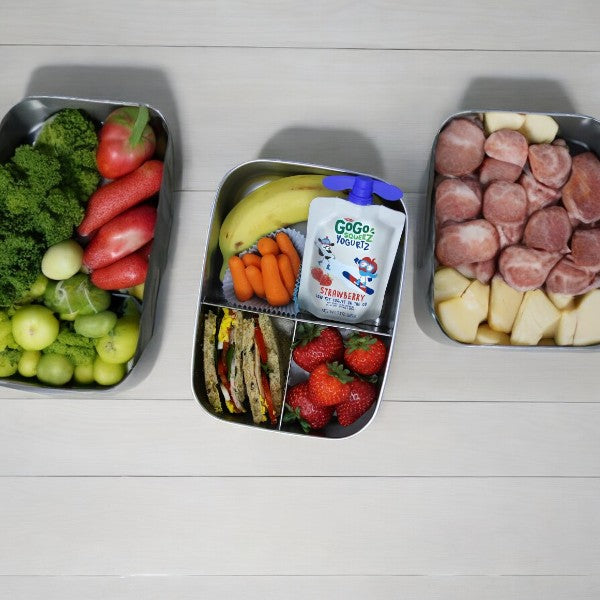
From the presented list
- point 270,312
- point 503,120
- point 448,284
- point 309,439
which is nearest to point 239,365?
point 270,312

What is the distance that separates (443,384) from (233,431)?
0.36 metres

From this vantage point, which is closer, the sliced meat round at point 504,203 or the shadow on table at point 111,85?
the sliced meat round at point 504,203

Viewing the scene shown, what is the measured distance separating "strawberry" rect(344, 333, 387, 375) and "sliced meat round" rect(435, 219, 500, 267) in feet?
0.53

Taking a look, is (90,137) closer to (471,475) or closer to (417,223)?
(417,223)

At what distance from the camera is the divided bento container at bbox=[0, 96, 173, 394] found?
927 mm

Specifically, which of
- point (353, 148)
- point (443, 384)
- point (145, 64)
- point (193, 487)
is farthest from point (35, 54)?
point (443, 384)

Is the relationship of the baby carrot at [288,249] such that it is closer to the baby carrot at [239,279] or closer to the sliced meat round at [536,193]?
the baby carrot at [239,279]

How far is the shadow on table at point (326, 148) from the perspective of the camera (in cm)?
106

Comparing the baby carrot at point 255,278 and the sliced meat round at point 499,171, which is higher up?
the sliced meat round at point 499,171

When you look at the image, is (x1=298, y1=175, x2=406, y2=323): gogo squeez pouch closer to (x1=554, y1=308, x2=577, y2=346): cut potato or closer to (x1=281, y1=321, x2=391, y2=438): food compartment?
(x1=281, y1=321, x2=391, y2=438): food compartment

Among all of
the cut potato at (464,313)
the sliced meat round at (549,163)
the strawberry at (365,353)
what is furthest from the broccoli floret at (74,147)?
the sliced meat round at (549,163)

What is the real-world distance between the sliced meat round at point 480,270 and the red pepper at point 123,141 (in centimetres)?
51

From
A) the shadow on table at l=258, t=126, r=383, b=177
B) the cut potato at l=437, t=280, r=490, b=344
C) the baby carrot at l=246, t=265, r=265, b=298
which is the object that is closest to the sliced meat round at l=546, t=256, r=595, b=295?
the cut potato at l=437, t=280, r=490, b=344

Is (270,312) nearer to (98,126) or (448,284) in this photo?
(448,284)
